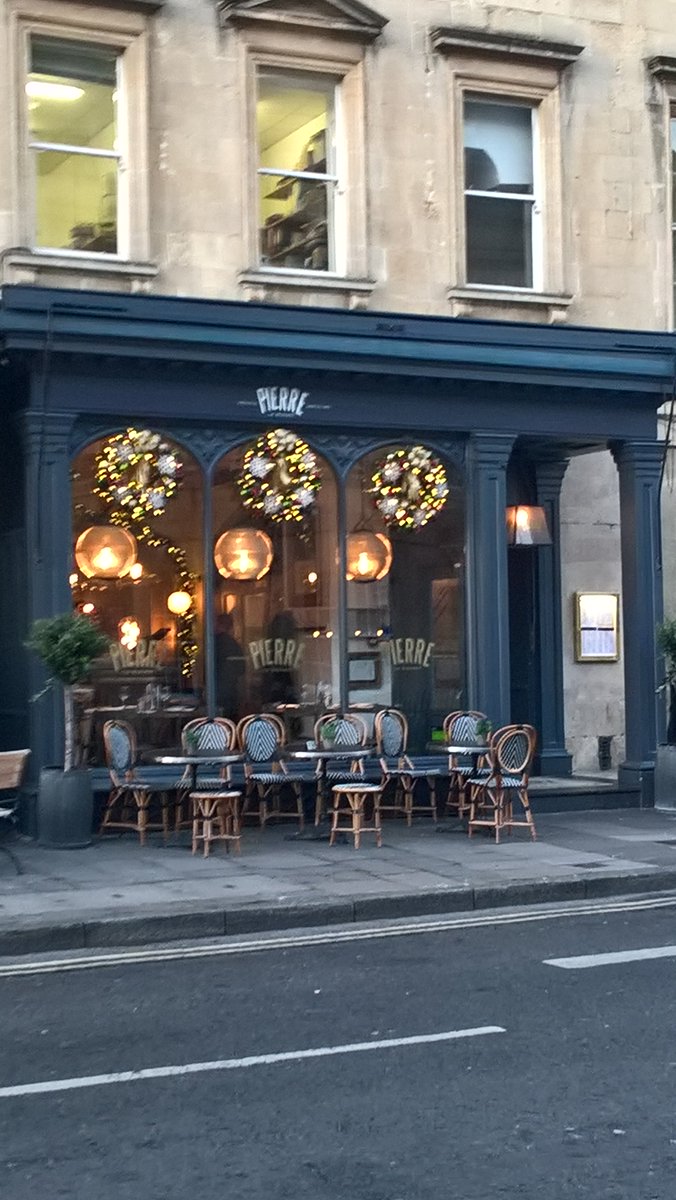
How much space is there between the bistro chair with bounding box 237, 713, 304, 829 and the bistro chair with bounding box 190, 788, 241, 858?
50 cm

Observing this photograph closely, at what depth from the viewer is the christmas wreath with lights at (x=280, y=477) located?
1558 cm

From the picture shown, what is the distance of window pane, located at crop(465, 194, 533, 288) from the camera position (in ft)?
55.0

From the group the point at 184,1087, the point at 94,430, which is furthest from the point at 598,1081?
the point at 94,430

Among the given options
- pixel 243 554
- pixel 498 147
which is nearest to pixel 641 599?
pixel 243 554

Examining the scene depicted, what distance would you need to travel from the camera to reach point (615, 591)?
18406 millimetres

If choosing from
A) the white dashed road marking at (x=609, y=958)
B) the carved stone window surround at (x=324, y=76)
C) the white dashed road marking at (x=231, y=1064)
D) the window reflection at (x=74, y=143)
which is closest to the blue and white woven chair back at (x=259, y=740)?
the carved stone window surround at (x=324, y=76)

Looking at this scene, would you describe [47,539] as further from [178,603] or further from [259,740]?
[259,740]

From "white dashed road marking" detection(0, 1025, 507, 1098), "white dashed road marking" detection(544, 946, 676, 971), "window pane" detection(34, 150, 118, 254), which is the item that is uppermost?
"window pane" detection(34, 150, 118, 254)

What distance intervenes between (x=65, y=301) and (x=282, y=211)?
281cm

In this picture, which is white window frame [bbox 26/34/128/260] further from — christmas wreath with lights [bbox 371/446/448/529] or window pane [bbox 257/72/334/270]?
christmas wreath with lights [bbox 371/446/448/529]

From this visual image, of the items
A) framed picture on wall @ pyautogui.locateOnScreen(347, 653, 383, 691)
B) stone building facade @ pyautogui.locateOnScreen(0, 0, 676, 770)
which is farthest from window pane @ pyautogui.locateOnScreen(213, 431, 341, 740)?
stone building facade @ pyautogui.locateOnScreen(0, 0, 676, 770)

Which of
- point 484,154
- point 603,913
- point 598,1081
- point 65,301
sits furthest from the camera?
point 484,154

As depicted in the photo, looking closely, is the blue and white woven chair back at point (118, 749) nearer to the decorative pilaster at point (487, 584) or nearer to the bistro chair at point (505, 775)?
the bistro chair at point (505, 775)

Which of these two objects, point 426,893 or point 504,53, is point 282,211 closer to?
point 504,53
